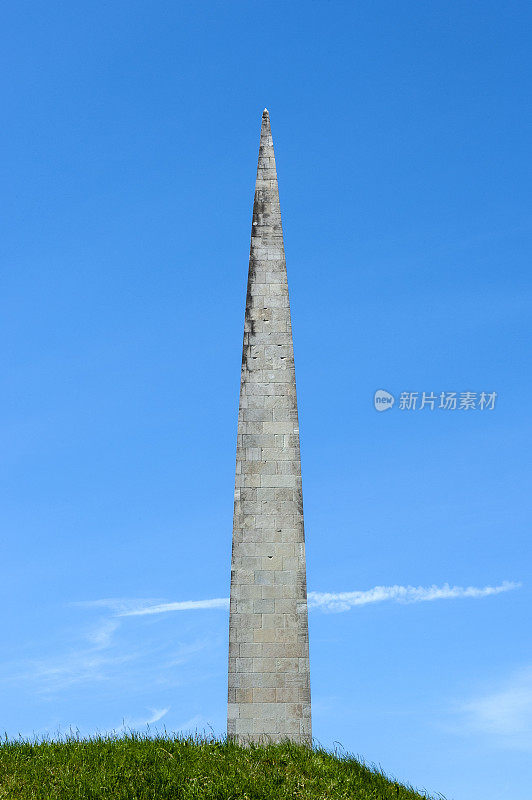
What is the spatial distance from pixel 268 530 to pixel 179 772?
5.15 metres

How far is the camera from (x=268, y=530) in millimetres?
16734

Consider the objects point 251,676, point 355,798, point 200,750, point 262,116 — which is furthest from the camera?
point 262,116

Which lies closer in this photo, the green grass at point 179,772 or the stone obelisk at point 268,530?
the green grass at point 179,772

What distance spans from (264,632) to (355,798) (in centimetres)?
403

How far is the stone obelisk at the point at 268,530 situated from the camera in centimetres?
1603

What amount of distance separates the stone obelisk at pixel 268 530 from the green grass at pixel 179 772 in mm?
997

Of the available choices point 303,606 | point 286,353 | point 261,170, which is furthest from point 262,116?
point 303,606

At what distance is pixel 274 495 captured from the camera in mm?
16922

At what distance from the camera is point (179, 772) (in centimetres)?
1297

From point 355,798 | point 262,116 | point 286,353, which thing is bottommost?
point 355,798

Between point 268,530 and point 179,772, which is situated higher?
point 268,530

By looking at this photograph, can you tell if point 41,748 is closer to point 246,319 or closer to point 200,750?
point 200,750

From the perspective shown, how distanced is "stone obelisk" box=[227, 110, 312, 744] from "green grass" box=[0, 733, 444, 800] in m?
1.00

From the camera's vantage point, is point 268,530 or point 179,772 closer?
point 179,772
